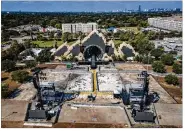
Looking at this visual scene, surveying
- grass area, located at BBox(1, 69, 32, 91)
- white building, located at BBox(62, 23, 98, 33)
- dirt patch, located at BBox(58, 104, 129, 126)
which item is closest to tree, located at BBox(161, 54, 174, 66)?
dirt patch, located at BBox(58, 104, 129, 126)

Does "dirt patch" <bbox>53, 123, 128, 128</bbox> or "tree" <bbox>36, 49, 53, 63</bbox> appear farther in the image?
"tree" <bbox>36, 49, 53, 63</bbox>

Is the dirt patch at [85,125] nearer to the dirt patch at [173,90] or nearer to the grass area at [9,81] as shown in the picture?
the dirt patch at [173,90]

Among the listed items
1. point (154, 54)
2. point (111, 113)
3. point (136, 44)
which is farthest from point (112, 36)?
point (111, 113)

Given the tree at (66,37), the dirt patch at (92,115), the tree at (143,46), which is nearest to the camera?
the dirt patch at (92,115)

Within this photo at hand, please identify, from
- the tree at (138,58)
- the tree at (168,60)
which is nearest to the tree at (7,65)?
the tree at (138,58)

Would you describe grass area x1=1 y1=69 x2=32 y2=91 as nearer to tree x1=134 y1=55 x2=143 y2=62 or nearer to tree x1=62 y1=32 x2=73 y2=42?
tree x1=134 y1=55 x2=143 y2=62

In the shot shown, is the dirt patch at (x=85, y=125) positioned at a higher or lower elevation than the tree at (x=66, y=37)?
lower

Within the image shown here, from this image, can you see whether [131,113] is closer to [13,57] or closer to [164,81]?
[164,81]

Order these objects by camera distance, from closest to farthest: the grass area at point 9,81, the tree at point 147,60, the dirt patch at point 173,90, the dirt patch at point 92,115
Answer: the dirt patch at point 92,115, the dirt patch at point 173,90, the grass area at point 9,81, the tree at point 147,60

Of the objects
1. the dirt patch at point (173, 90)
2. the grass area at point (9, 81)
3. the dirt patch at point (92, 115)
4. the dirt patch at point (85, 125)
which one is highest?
the grass area at point (9, 81)

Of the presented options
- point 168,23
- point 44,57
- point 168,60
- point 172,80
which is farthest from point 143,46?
point 168,23

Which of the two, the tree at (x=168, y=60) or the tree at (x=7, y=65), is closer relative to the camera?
the tree at (x=7, y=65)
